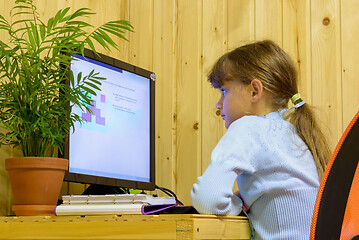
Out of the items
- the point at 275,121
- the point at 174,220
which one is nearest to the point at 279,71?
the point at 275,121

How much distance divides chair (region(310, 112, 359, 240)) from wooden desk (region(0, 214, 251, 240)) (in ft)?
0.95

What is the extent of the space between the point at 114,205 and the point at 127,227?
7cm

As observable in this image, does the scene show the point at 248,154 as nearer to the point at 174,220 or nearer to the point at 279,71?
the point at 174,220

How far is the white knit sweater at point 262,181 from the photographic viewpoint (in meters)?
1.26

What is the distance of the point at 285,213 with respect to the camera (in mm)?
1321

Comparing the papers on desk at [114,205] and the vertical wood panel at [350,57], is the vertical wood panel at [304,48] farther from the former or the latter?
the papers on desk at [114,205]

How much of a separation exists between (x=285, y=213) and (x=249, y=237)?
0.35 feet

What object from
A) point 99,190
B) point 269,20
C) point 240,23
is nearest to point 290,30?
point 269,20

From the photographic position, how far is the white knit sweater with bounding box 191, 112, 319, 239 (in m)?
1.26

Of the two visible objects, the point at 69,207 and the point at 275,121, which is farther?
the point at 275,121

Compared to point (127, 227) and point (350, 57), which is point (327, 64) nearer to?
point (350, 57)

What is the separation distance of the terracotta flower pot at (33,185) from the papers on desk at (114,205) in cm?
17

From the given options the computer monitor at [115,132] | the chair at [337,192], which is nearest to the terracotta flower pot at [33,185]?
the computer monitor at [115,132]

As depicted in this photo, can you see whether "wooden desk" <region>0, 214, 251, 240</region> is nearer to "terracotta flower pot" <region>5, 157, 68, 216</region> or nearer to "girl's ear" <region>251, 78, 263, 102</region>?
"terracotta flower pot" <region>5, 157, 68, 216</region>
